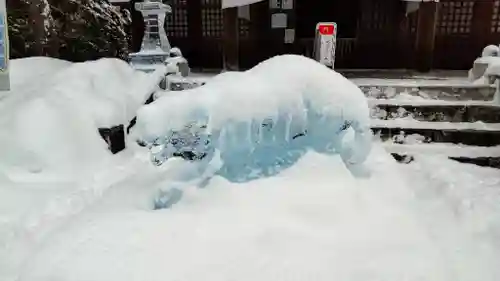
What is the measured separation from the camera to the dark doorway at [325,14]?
37.5ft

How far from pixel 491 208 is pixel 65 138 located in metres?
5.40

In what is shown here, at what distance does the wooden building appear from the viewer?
31.5 feet

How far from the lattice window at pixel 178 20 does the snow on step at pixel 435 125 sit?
5570mm

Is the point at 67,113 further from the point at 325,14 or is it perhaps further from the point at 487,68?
the point at 325,14

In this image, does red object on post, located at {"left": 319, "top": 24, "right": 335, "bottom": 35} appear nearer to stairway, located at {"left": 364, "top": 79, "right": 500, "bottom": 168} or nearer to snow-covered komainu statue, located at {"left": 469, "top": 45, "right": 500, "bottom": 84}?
stairway, located at {"left": 364, "top": 79, "right": 500, "bottom": 168}

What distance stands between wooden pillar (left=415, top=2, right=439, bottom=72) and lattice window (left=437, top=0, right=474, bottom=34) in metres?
0.41

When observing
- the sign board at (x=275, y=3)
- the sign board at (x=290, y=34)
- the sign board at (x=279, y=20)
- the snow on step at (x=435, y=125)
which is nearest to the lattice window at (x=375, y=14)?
the sign board at (x=290, y=34)

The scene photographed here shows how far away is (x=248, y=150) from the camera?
4758 millimetres

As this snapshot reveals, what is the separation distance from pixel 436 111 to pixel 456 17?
3845 mm

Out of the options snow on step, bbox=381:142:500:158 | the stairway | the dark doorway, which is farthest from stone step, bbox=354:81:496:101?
the dark doorway

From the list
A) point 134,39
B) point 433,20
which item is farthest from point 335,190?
point 134,39

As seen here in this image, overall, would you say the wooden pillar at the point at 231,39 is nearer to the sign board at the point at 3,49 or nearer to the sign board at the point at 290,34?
the sign board at the point at 290,34

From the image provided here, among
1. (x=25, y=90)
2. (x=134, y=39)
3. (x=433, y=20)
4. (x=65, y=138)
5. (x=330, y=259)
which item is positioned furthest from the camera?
(x=134, y=39)

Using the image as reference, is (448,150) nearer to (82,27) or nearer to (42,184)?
(42,184)
